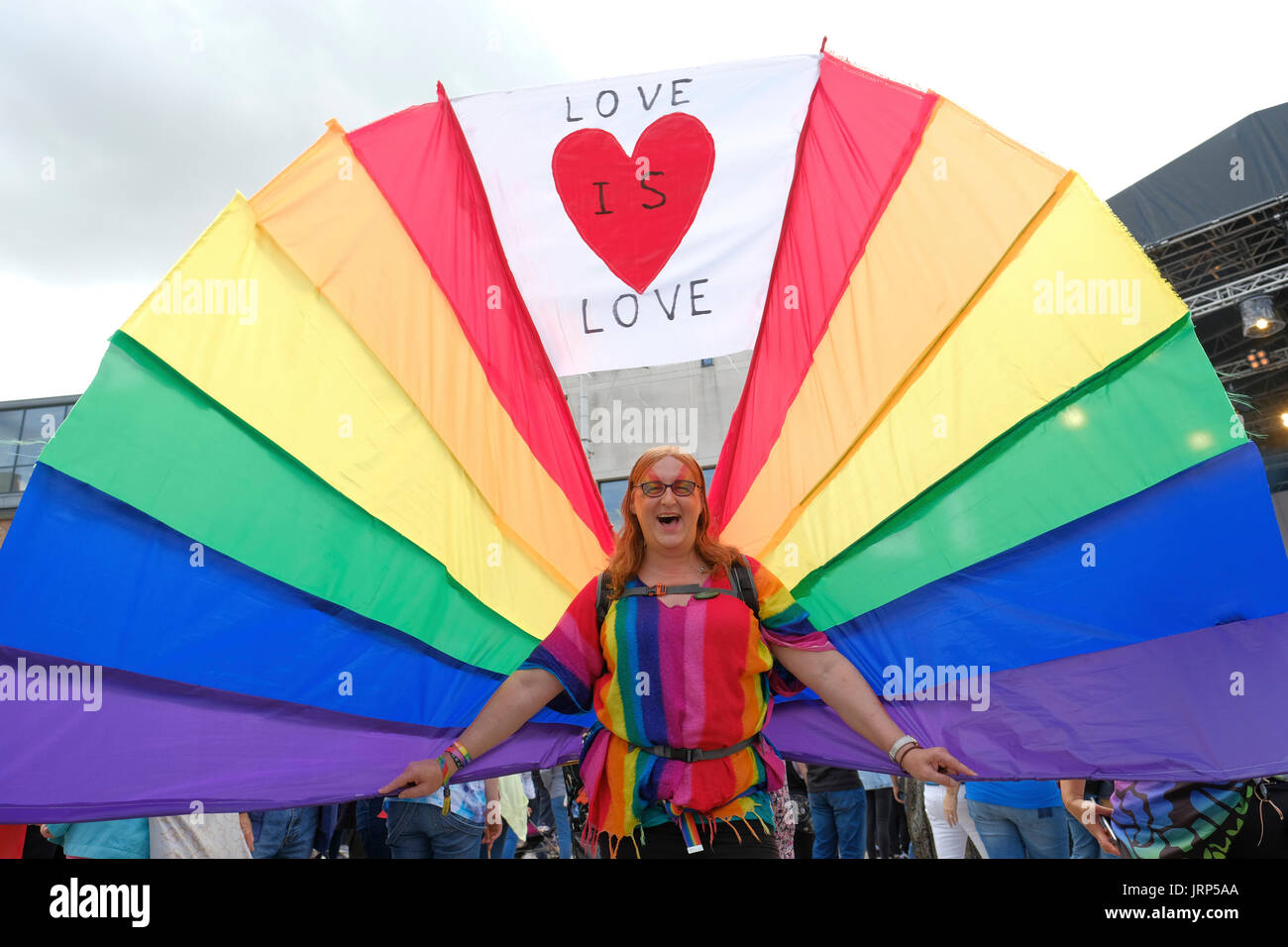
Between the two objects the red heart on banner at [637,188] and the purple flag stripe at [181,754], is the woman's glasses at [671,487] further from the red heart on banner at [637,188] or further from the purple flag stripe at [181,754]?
the red heart on banner at [637,188]

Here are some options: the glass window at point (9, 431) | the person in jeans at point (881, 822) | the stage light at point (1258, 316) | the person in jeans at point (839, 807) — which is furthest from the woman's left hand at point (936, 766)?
the glass window at point (9, 431)

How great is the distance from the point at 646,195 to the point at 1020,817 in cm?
280

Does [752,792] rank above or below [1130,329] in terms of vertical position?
below

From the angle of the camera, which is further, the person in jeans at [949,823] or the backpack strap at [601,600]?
the person in jeans at [949,823]

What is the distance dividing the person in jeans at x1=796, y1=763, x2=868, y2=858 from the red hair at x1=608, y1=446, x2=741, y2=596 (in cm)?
304

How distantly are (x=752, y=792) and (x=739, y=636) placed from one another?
14.0 inches

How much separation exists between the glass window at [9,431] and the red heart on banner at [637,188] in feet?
75.6

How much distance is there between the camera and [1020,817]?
3.55 meters

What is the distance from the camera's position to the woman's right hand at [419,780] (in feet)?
7.16

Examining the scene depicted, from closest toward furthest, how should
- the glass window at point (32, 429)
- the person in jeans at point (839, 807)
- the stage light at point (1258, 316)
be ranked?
the person in jeans at point (839, 807)
the stage light at point (1258, 316)
the glass window at point (32, 429)

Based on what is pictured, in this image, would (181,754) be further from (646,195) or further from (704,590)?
(646,195)
